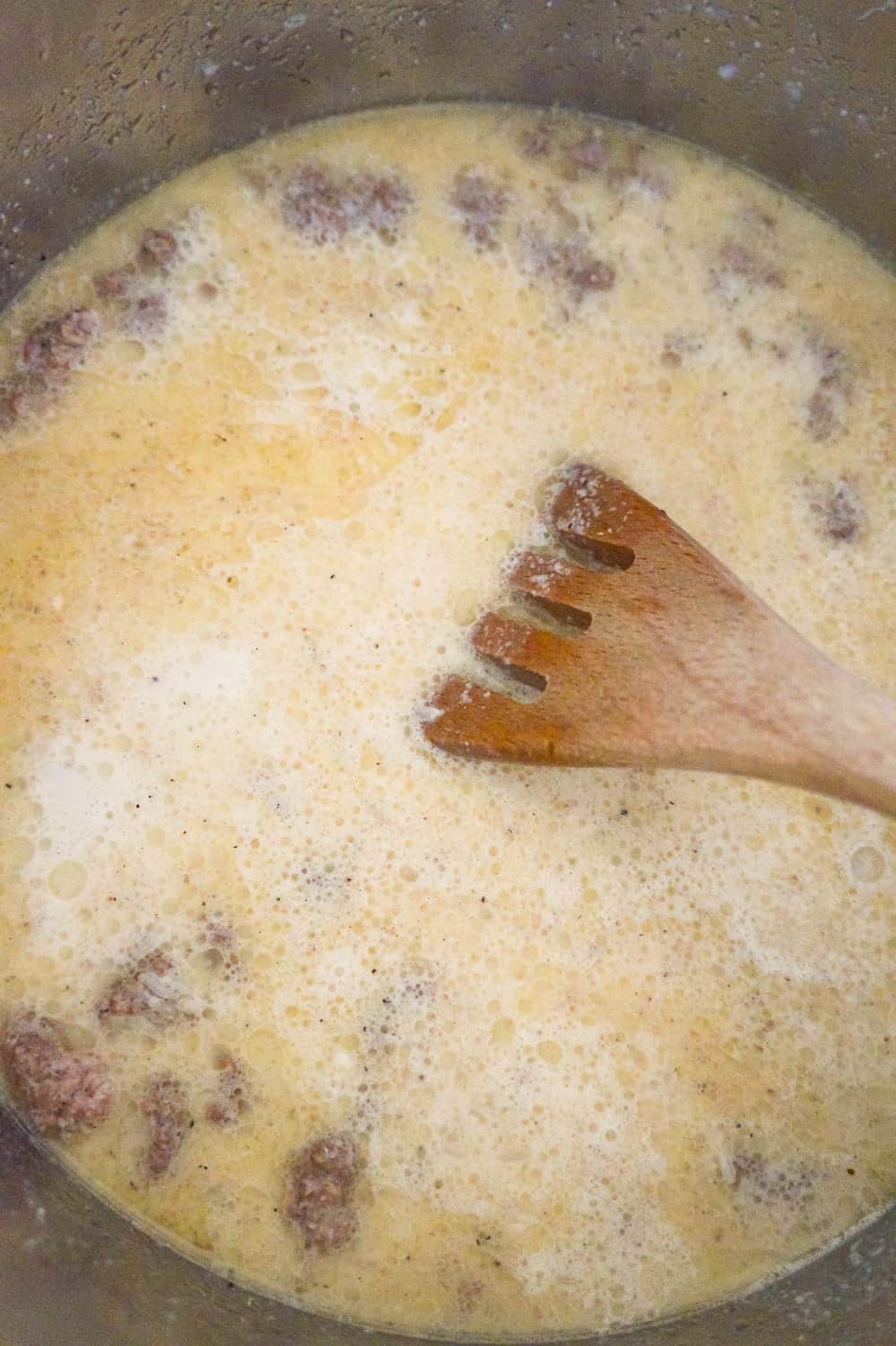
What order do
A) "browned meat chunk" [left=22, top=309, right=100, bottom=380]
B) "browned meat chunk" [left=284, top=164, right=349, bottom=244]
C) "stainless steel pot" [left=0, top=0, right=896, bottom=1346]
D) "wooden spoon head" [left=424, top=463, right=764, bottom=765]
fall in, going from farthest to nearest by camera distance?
"browned meat chunk" [left=284, top=164, right=349, bottom=244] → "browned meat chunk" [left=22, top=309, right=100, bottom=380] → "stainless steel pot" [left=0, top=0, right=896, bottom=1346] → "wooden spoon head" [left=424, top=463, right=764, bottom=765]

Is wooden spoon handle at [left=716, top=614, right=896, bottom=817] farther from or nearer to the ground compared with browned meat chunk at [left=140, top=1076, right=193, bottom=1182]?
farther from the ground

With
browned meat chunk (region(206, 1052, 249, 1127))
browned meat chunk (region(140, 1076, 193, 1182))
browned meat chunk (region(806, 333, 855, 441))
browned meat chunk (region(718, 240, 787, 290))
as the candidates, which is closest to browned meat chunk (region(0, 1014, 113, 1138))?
browned meat chunk (region(140, 1076, 193, 1182))

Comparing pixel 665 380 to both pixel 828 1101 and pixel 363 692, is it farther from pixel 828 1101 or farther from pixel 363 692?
pixel 828 1101

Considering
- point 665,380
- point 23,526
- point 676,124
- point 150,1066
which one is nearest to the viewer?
point 150,1066

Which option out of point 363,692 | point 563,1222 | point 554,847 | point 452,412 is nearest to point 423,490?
point 452,412

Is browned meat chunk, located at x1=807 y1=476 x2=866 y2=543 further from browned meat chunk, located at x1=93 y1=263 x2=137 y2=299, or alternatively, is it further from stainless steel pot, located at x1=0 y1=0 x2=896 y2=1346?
browned meat chunk, located at x1=93 y1=263 x2=137 y2=299

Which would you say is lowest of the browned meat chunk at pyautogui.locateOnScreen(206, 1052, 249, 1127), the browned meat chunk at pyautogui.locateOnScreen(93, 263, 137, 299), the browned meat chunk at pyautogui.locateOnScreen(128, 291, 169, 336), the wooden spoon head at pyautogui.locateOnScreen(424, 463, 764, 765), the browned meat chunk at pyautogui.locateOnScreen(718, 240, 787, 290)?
the browned meat chunk at pyautogui.locateOnScreen(206, 1052, 249, 1127)

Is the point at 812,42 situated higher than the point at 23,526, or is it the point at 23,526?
the point at 812,42
